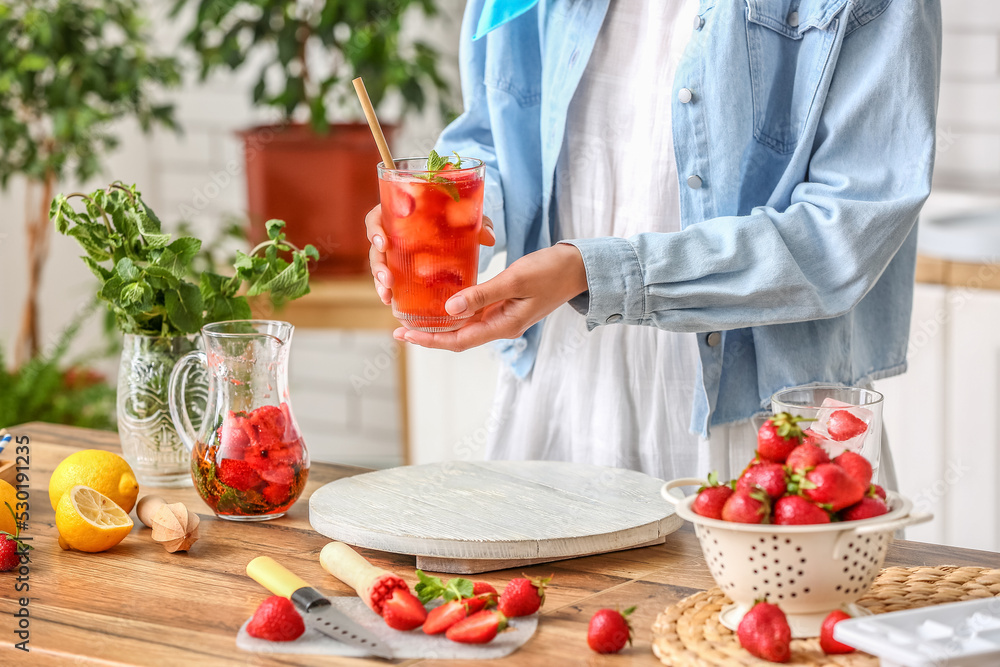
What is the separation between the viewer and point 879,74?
3.71ft

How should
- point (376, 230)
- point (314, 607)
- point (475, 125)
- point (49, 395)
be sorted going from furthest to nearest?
1. point (49, 395)
2. point (475, 125)
3. point (376, 230)
4. point (314, 607)

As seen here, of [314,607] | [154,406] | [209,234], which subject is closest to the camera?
[314,607]

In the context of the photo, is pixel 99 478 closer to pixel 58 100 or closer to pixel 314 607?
pixel 314 607

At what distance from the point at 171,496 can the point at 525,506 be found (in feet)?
1.42

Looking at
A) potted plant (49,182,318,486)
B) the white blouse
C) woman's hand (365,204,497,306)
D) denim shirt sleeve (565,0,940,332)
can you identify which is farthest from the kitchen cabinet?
potted plant (49,182,318,486)

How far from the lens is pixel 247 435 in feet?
3.69

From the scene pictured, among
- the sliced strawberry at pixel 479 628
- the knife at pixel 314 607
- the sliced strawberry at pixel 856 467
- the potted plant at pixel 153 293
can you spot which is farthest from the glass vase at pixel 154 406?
the sliced strawberry at pixel 856 467

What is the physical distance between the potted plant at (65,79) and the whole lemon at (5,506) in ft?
5.13

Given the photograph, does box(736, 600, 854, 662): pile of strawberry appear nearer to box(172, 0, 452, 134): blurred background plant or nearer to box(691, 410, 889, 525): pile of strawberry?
box(691, 410, 889, 525): pile of strawberry

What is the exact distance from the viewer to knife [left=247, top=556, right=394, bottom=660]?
0.85m

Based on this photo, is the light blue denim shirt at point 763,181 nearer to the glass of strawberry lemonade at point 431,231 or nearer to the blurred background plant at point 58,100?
the glass of strawberry lemonade at point 431,231

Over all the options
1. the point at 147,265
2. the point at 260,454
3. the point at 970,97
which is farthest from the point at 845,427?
the point at 970,97

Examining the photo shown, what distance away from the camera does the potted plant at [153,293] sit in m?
1.21

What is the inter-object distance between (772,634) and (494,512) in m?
0.37
